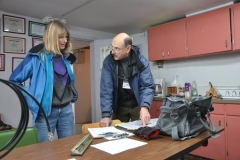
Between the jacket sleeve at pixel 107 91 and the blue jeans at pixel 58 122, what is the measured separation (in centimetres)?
30

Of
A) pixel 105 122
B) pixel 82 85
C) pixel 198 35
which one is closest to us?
A: pixel 105 122

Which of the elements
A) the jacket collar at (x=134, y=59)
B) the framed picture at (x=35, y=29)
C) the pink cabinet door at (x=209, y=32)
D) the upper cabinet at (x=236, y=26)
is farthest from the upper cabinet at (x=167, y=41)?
the framed picture at (x=35, y=29)

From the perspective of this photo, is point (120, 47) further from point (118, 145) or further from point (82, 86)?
point (82, 86)

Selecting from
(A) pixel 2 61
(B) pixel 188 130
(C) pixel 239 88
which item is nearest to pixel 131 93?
(B) pixel 188 130

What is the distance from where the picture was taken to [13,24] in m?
3.09

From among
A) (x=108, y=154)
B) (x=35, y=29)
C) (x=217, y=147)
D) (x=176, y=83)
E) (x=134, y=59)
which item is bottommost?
(x=217, y=147)

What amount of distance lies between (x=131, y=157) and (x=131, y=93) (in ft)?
3.20

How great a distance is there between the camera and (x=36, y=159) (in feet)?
2.77

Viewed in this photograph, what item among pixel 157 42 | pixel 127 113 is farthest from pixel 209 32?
pixel 127 113

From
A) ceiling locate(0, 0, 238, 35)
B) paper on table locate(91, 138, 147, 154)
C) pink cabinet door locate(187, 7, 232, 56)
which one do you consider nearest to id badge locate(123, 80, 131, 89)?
paper on table locate(91, 138, 147, 154)

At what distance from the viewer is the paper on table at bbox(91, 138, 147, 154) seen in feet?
3.07

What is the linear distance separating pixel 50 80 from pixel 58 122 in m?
0.33

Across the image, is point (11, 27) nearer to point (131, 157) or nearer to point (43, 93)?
point (43, 93)

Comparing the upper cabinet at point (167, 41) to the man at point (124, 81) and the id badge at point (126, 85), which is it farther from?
the id badge at point (126, 85)
